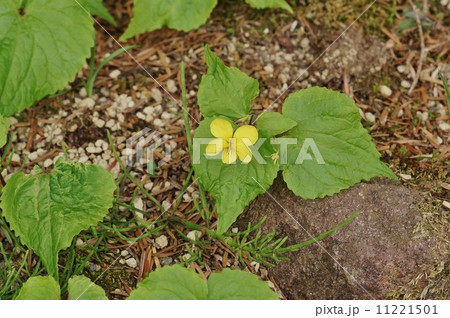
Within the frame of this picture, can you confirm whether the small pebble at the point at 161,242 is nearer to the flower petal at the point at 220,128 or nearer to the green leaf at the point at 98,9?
the flower petal at the point at 220,128

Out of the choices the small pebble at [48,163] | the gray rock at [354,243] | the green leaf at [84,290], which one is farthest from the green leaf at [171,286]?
the small pebble at [48,163]

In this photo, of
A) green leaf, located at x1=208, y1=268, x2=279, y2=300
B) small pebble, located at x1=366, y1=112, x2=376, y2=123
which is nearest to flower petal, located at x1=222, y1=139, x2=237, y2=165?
green leaf, located at x1=208, y1=268, x2=279, y2=300

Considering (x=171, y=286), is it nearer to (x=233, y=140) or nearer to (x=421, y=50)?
(x=233, y=140)

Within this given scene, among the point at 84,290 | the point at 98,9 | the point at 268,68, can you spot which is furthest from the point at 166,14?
the point at 84,290

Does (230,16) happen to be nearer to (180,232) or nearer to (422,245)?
(180,232)

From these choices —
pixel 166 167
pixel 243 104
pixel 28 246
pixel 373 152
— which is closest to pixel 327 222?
pixel 373 152

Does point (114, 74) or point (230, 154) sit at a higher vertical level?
point (114, 74)

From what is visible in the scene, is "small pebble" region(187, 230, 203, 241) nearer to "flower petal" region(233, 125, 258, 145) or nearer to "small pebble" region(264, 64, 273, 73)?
"flower petal" region(233, 125, 258, 145)
